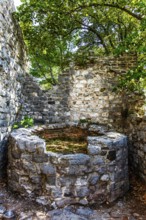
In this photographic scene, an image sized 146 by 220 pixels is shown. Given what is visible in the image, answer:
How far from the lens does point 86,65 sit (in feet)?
23.4

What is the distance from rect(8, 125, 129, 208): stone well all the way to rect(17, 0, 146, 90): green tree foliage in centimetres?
244

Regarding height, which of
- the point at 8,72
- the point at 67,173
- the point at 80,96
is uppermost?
the point at 8,72

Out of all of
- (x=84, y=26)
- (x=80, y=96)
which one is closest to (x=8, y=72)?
(x=80, y=96)

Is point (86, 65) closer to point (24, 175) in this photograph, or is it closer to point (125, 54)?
point (125, 54)

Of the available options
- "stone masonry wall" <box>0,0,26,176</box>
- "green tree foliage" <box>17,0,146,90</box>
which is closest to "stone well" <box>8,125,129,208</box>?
"stone masonry wall" <box>0,0,26,176</box>

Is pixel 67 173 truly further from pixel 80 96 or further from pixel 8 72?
pixel 80 96

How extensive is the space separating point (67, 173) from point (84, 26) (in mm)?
8953

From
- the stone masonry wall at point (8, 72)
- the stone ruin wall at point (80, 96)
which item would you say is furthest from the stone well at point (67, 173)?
the stone ruin wall at point (80, 96)

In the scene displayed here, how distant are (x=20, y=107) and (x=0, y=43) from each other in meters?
2.03

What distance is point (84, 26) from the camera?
10.9 metres

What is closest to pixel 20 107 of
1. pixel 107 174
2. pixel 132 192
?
pixel 107 174

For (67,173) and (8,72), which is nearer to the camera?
(67,173)

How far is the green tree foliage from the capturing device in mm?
5711

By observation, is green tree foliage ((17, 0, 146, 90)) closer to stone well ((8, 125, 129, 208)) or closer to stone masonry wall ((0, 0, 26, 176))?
stone masonry wall ((0, 0, 26, 176))
